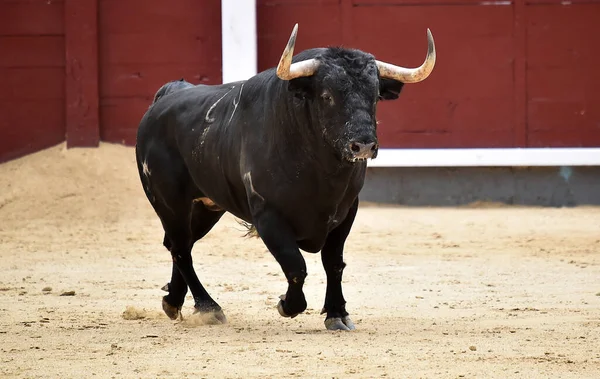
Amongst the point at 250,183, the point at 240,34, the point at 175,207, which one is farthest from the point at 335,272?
the point at 240,34

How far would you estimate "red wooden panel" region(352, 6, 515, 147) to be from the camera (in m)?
11.2

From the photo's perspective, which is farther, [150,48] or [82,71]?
[150,48]

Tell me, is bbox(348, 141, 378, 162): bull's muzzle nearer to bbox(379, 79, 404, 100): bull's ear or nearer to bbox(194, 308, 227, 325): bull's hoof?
bbox(379, 79, 404, 100): bull's ear

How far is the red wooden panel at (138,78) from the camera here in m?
Result: 11.2

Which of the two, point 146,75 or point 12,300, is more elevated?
point 146,75

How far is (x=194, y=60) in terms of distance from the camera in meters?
11.3

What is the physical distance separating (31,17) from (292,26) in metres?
2.36

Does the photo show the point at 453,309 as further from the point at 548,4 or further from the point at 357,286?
the point at 548,4

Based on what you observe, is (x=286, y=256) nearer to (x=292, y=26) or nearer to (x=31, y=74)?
(x=292, y=26)

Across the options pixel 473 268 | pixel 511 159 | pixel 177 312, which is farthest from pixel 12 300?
pixel 511 159

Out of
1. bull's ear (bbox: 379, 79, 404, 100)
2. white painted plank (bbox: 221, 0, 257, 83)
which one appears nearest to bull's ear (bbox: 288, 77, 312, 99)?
bull's ear (bbox: 379, 79, 404, 100)

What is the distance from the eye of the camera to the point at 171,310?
5.87 meters

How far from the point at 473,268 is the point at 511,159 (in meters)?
3.61

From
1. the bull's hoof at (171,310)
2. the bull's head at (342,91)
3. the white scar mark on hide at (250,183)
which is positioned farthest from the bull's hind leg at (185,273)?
the bull's head at (342,91)
